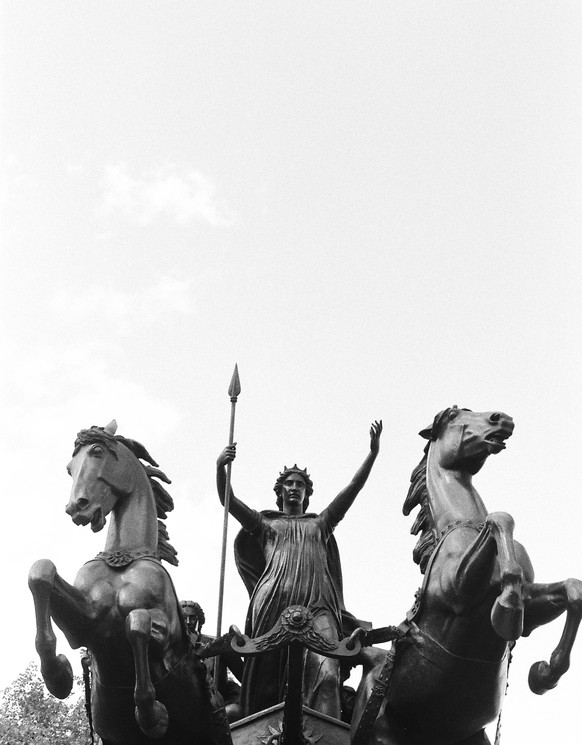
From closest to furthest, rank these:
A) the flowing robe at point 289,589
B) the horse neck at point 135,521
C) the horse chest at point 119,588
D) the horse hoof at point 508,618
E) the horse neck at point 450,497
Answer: the horse hoof at point 508,618 → the horse chest at point 119,588 → the horse neck at point 450,497 → the horse neck at point 135,521 → the flowing robe at point 289,589

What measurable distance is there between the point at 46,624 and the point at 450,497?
3336 mm

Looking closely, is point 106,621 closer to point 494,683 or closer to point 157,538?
point 157,538

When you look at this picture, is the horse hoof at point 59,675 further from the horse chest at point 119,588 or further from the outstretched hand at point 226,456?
the outstretched hand at point 226,456

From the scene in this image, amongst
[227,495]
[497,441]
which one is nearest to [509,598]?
[497,441]

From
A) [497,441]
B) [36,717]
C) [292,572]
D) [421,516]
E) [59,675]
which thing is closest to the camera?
[59,675]

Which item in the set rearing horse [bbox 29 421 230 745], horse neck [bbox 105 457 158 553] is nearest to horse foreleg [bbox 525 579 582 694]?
rearing horse [bbox 29 421 230 745]

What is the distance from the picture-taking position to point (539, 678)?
8.70 m

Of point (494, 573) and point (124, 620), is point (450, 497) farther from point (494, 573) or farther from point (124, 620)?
point (124, 620)

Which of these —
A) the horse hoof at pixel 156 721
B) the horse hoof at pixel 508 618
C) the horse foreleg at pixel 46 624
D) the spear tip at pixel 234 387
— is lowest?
the horse hoof at pixel 156 721

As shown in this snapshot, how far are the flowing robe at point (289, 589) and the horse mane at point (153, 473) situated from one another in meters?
1.28

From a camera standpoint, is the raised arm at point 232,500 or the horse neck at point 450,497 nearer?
the horse neck at point 450,497

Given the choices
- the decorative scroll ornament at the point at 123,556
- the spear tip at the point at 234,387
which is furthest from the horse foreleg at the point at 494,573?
the spear tip at the point at 234,387

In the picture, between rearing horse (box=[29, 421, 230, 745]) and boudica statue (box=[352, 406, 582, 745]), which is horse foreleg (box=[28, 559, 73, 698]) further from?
boudica statue (box=[352, 406, 582, 745])

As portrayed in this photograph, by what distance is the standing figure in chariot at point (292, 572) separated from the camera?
1099 centimetres
